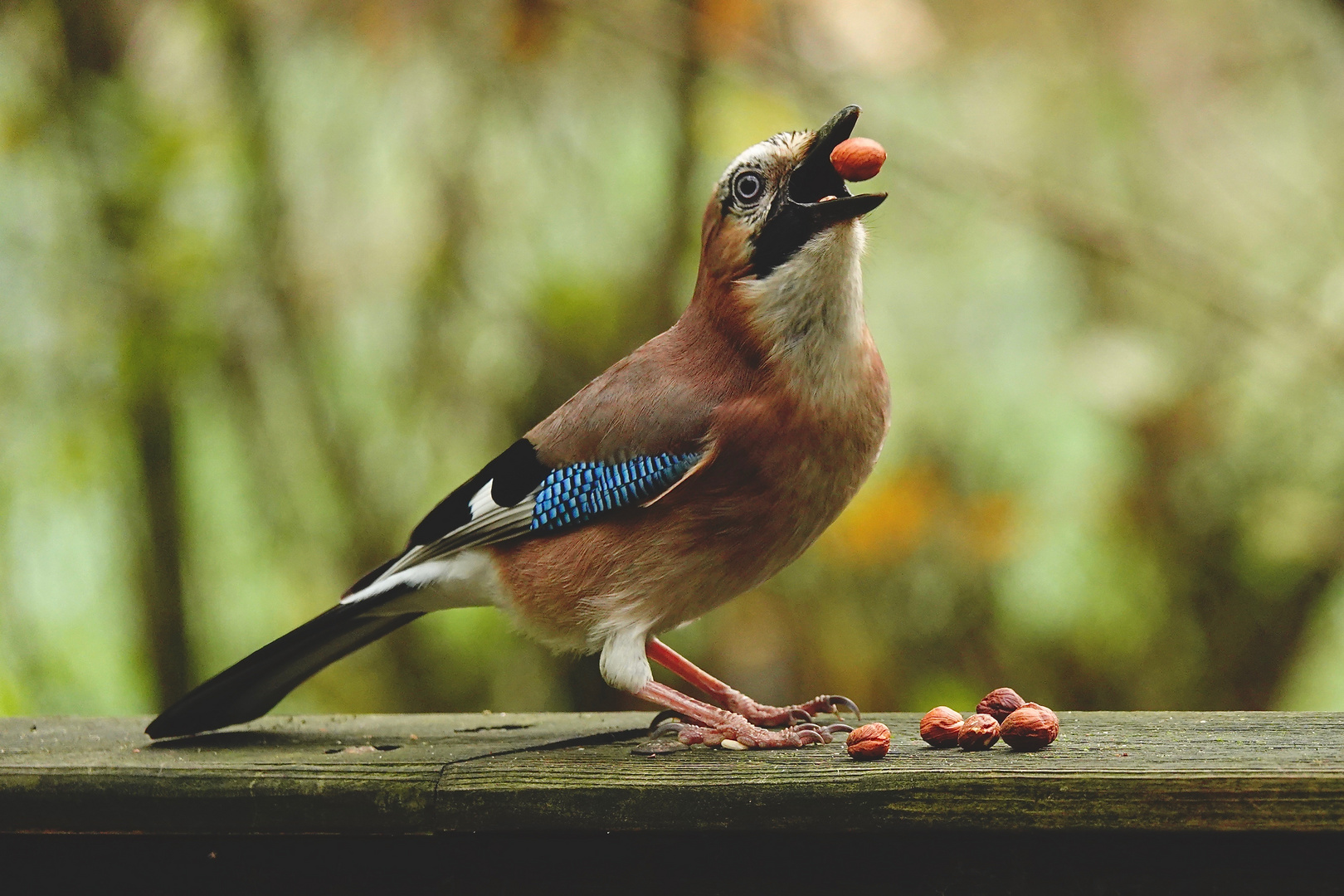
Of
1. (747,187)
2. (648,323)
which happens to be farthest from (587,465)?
(648,323)

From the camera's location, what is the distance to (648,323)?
5164mm

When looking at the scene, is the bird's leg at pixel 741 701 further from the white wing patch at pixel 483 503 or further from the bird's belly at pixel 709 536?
the white wing patch at pixel 483 503

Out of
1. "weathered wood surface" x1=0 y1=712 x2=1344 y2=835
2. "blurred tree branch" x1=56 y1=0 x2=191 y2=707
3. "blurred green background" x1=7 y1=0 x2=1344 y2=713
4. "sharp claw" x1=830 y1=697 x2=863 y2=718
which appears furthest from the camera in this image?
"blurred green background" x1=7 y1=0 x2=1344 y2=713

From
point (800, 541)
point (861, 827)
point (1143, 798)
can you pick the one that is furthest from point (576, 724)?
point (1143, 798)

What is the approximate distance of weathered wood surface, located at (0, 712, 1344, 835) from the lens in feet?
5.91

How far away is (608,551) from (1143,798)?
46.9 inches

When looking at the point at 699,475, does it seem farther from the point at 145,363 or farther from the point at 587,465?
the point at 145,363

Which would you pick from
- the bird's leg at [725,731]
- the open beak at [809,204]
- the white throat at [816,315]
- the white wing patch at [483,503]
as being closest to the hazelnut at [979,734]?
the bird's leg at [725,731]

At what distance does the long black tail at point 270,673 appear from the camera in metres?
2.68

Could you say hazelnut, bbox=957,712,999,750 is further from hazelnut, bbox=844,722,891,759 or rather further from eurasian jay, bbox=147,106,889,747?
eurasian jay, bbox=147,106,889,747

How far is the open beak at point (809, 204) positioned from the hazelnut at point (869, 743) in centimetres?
97

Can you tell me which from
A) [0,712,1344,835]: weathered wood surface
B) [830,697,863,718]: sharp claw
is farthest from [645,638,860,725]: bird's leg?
[0,712,1344,835]: weathered wood surface

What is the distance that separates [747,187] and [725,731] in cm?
108

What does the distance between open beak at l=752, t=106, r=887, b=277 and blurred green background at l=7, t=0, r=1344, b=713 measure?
2.34m
